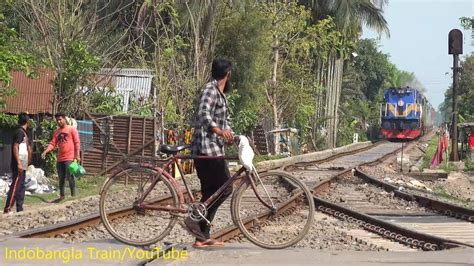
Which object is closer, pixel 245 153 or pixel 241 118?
pixel 245 153

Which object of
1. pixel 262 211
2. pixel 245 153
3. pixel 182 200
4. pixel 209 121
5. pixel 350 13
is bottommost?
pixel 262 211

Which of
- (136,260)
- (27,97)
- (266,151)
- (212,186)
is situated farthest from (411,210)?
(266,151)

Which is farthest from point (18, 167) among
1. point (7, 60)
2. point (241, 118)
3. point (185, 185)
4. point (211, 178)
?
point (241, 118)

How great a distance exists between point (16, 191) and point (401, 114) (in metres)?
40.9

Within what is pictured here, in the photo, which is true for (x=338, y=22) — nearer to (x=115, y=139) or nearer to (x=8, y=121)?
(x=115, y=139)

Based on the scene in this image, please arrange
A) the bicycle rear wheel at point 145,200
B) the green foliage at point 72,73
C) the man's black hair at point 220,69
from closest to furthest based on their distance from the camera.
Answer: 1. the man's black hair at point 220,69
2. the bicycle rear wheel at point 145,200
3. the green foliage at point 72,73

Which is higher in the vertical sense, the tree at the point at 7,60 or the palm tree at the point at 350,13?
the palm tree at the point at 350,13

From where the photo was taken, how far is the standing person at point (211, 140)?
23.3 ft

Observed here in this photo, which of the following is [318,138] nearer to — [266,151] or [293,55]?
[293,55]

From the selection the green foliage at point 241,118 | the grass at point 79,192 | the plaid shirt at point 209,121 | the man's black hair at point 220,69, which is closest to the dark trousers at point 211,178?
the plaid shirt at point 209,121

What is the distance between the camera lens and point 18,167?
37.6ft

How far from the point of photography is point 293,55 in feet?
129

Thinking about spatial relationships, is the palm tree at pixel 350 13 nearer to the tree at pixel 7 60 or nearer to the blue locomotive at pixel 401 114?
the blue locomotive at pixel 401 114

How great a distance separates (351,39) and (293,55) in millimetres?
9324
